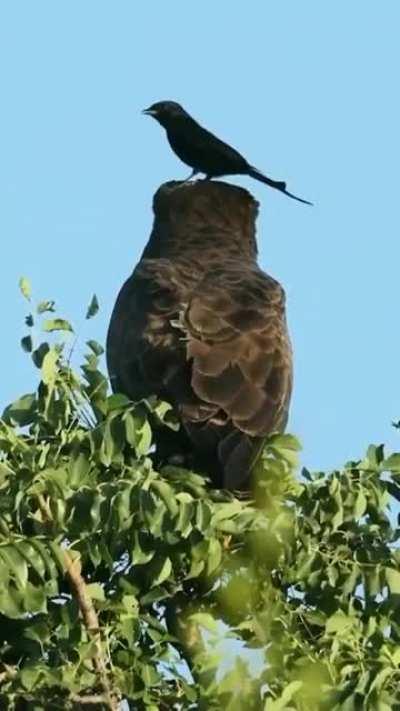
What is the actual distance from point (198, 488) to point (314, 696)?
3.32ft

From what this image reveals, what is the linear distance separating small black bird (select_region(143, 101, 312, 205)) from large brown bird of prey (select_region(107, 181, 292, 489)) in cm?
148

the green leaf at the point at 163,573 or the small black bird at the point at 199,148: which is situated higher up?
the small black bird at the point at 199,148

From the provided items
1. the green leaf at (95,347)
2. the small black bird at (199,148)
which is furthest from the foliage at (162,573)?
the small black bird at (199,148)

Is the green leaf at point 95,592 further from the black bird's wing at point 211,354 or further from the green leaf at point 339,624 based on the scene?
the black bird's wing at point 211,354

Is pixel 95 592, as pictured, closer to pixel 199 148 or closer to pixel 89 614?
pixel 89 614

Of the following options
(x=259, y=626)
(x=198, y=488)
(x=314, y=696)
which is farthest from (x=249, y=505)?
(x=314, y=696)

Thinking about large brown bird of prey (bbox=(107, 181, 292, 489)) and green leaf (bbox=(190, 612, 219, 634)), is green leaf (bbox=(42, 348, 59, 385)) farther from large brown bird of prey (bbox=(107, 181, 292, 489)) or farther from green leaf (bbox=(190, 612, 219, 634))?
large brown bird of prey (bbox=(107, 181, 292, 489))

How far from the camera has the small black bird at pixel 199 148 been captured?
11211 mm

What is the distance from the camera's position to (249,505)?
6.63m

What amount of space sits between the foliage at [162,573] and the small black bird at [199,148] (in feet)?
15.4

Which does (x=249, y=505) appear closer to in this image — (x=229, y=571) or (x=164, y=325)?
(x=229, y=571)

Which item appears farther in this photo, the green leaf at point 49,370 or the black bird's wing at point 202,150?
the black bird's wing at point 202,150

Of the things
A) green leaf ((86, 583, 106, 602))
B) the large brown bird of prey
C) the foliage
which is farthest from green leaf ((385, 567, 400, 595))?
the large brown bird of prey

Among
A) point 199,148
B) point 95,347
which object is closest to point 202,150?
point 199,148
